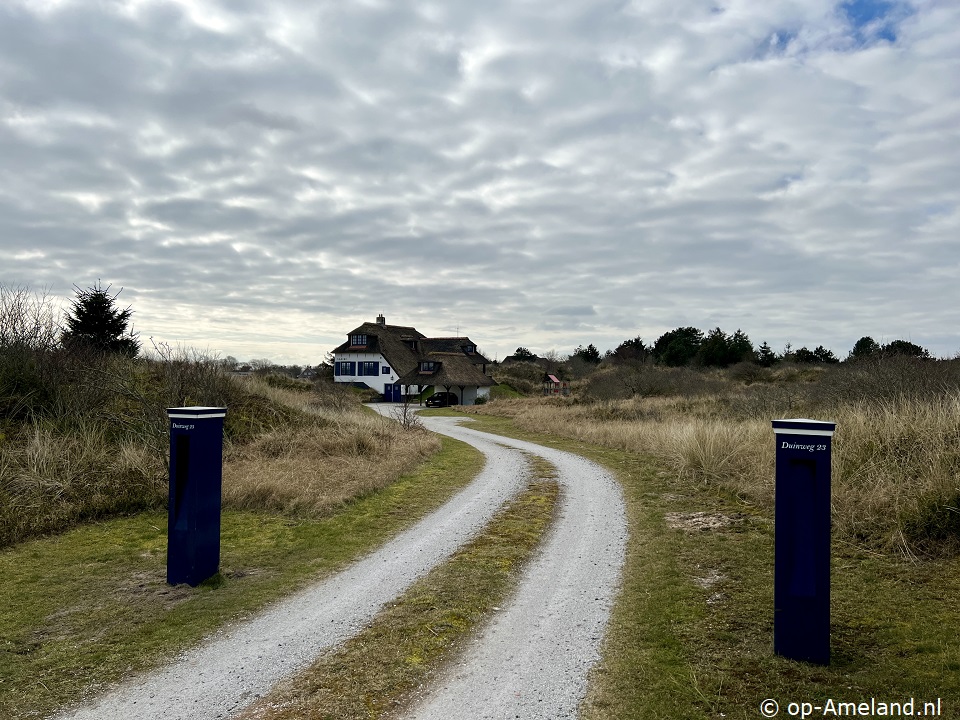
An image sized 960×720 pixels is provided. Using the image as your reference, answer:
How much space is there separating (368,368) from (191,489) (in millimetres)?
54323

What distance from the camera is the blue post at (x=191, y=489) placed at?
6781 millimetres

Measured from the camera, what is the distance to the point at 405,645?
17.3 feet

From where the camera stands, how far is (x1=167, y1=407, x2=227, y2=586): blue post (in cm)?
678

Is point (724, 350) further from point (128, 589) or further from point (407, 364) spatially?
point (128, 589)

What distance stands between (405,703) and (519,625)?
5.58ft

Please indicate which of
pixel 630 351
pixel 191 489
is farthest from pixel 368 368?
pixel 191 489

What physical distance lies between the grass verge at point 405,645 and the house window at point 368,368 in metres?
52.7

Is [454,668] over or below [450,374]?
below

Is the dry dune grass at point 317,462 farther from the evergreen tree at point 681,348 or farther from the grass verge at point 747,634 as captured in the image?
the evergreen tree at point 681,348

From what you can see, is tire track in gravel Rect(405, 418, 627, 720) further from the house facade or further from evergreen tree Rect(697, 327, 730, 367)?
evergreen tree Rect(697, 327, 730, 367)

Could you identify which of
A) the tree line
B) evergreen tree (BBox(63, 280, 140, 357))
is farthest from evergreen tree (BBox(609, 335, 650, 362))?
evergreen tree (BBox(63, 280, 140, 357))

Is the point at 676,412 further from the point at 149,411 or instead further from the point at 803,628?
the point at 803,628

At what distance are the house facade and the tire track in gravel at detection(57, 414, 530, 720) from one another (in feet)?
144

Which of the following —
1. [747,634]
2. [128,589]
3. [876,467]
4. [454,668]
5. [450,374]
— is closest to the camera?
[454,668]
